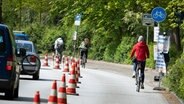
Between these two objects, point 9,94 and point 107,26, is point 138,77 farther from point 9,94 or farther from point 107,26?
point 107,26

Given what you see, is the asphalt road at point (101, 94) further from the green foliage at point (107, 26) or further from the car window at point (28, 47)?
the green foliage at point (107, 26)

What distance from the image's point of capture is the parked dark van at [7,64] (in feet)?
53.7

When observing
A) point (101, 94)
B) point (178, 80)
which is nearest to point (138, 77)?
point (101, 94)

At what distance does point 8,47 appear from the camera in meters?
16.6

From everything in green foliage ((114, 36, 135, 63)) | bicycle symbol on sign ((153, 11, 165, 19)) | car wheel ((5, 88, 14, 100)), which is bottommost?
car wheel ((5, 88, 14, 100))

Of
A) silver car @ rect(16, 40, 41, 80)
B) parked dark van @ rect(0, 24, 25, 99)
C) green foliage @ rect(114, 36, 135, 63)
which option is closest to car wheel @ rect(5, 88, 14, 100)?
parked dark van @ rect(0, 24, 25, 99)

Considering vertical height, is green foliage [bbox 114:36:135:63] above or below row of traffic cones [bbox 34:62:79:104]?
above

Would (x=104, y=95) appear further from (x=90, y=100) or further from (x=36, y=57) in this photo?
(x=36, y=57)

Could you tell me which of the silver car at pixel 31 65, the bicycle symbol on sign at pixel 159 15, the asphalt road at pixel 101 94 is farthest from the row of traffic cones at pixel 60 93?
the bicycle symbol on sign at pixel 159 15

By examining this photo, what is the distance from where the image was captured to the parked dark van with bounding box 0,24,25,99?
53.7ft

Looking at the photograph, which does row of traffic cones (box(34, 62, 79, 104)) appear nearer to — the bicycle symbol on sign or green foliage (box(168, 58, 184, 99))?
green foliage (box(168, 58, 184, 99))

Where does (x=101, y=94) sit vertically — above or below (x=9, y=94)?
below

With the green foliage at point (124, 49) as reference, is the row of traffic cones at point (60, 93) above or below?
below

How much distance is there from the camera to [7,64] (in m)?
16.4
